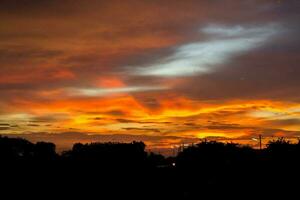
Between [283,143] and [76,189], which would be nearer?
[283,143]

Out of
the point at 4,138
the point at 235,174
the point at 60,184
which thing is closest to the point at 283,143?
the point at 235,174

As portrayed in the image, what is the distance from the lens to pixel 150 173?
1751 inches

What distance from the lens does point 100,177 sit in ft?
131

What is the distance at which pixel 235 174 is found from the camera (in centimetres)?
2923

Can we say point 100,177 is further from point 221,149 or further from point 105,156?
point 221,149

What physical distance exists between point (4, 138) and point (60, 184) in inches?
837

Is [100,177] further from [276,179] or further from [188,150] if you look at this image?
[276,179]

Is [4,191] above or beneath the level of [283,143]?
beneath

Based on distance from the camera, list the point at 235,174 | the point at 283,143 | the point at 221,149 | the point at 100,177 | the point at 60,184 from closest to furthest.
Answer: the point at 235,174
the point at 283,143
the point at 60,184
the point at 100,177
the point at 221,149

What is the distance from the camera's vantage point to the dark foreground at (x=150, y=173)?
27.3 meters

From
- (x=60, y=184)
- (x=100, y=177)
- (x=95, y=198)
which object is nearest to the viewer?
(x=95, y=198)

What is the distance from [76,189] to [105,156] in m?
8.88

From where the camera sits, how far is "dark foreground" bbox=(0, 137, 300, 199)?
27.3m

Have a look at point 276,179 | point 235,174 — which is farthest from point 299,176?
point 235,174
